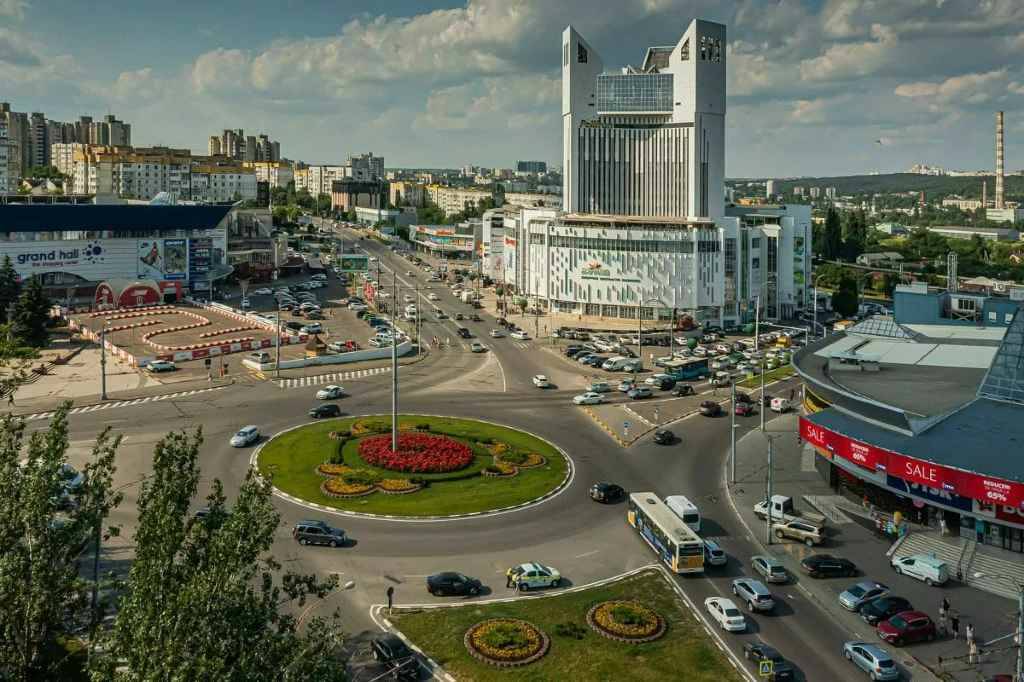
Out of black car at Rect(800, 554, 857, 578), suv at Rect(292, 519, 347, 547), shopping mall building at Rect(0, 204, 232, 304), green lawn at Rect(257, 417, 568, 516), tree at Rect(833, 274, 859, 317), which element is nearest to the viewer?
black car at Rect(800, 554, 857, 578)

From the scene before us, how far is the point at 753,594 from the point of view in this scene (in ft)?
109

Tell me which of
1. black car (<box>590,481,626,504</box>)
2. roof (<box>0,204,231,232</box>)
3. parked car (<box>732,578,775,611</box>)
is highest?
roof (<box>0,204,231,232</box>)

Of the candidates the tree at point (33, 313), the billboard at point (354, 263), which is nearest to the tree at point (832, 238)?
the billboard at point (354, 263)

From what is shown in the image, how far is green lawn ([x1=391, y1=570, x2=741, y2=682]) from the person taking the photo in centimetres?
2839

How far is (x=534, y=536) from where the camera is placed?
3966cm

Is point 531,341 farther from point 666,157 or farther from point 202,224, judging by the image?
point 202,224

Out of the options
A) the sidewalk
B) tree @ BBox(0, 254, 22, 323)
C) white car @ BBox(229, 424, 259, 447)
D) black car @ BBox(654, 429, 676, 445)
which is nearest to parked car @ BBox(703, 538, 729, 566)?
the sidewalk

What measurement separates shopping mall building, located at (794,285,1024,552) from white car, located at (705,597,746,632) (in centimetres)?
1365

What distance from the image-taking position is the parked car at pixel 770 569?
35562 mm

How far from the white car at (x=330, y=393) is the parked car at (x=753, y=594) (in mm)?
37510

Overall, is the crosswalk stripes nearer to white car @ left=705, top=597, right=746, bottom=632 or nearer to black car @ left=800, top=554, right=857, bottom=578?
white car @ left=705, top=597, right=746, bottom=632

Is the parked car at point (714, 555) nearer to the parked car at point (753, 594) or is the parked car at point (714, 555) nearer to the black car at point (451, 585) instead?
the parked car at point (753, 594)

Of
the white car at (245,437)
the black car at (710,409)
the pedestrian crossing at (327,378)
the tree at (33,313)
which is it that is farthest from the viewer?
the tree at (33,313)

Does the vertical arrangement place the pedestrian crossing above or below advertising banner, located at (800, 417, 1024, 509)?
above
